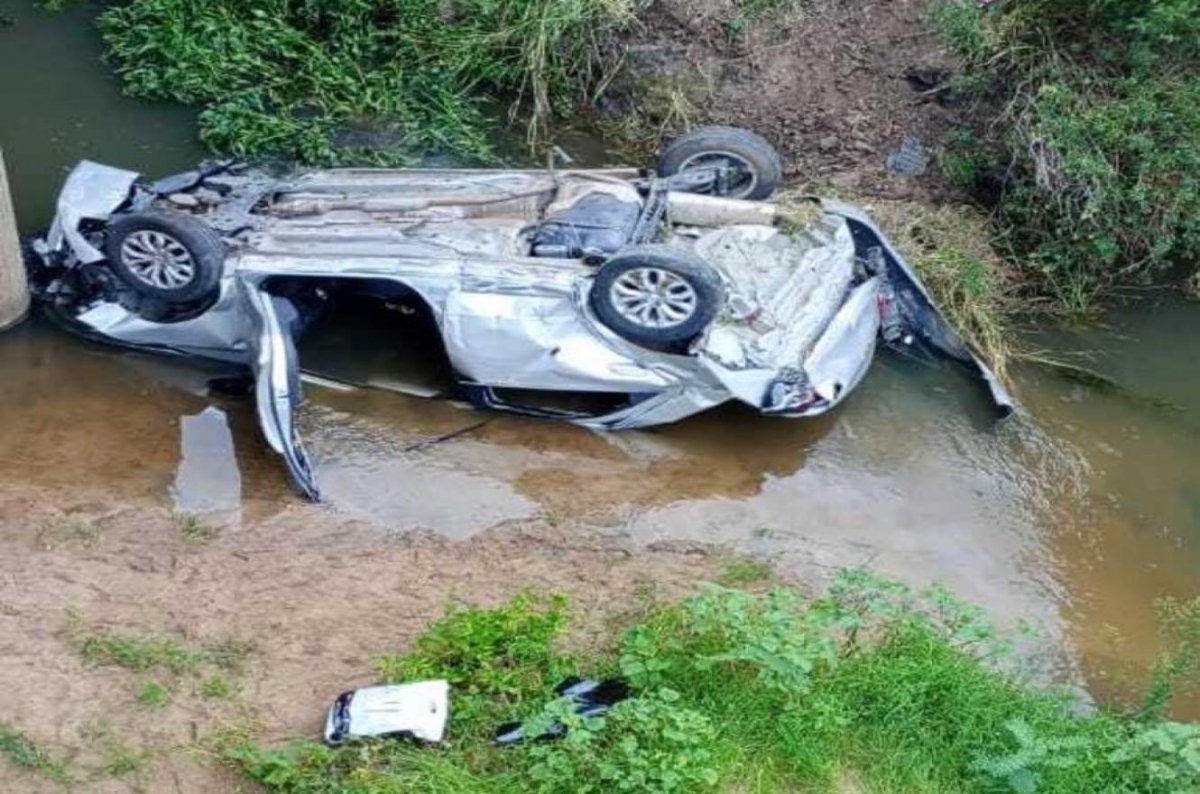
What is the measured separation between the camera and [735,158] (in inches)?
350

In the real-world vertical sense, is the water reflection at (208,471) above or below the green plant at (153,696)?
above

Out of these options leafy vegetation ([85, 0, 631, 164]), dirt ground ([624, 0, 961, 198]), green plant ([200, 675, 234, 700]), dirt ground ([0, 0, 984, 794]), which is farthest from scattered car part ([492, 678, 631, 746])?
leafy vegetation ([85, 0, 631, 164])

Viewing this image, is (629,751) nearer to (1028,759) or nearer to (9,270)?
(1028,759)

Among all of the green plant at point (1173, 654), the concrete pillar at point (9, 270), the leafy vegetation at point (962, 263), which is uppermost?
the concrete pillar at point (9, 270)

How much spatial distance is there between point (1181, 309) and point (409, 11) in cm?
668

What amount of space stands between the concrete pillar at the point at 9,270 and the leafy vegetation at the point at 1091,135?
6581 mm

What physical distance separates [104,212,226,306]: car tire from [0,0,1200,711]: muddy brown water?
65 centimetres

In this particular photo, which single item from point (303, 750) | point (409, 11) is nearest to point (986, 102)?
point (409, 11)

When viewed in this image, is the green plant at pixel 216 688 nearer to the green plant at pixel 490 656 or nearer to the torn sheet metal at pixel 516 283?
the green plant at pixel 490 656

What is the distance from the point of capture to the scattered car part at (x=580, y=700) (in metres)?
5.49

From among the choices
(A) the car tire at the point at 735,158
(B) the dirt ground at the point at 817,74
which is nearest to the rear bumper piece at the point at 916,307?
(A) the car tire at the point at 735,158

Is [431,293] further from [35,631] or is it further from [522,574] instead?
[35,631]

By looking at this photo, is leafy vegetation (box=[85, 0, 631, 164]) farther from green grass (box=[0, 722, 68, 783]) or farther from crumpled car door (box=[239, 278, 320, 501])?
green grass (box=[0, 722, 68, 783])

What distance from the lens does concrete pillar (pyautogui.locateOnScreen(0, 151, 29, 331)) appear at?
8016 mm
